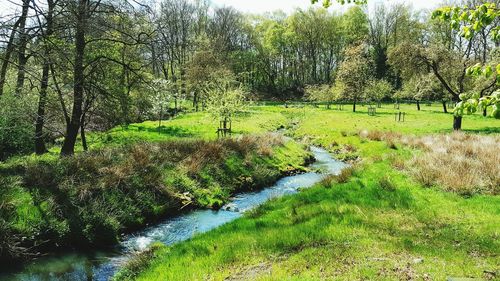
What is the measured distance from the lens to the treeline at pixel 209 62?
18125mm

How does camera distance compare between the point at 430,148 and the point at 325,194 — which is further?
the point at 430,148

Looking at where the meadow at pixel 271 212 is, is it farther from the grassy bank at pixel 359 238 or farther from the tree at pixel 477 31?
the tree at pixel 477 31

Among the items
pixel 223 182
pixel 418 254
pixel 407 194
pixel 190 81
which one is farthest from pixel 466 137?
pixel 190 81

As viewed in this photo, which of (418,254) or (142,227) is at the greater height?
(418,254)

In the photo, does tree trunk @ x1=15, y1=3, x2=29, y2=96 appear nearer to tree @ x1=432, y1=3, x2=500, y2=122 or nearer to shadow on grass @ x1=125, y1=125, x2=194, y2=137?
tree @ x1=432, y1=3, x2=500, y2=122

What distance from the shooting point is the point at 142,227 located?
1396 centimetres

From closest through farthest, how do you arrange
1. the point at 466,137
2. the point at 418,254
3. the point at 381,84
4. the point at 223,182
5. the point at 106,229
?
the point at 418,254 → the point at 106,229 → the point at 223,182 → the point at 466,137 → the point at 381,84

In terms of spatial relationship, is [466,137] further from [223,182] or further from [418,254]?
[418,254]

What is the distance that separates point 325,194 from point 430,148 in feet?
33.6

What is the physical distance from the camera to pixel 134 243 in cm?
1242

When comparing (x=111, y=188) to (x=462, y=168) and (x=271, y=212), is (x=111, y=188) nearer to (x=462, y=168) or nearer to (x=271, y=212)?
(x=271, y=212)

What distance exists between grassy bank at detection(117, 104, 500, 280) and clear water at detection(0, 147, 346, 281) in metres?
1.45

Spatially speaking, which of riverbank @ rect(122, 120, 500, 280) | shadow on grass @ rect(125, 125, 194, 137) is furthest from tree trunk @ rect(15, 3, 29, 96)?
shadow on grass @ rect(125, 125, 194, 137)

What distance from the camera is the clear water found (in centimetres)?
995
